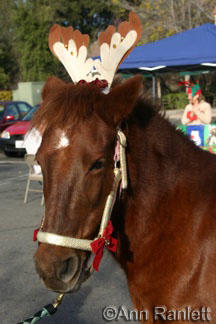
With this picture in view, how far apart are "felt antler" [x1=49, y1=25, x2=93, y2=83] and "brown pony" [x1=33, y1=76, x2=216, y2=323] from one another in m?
0.18

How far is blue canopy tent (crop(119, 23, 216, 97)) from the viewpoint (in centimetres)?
888

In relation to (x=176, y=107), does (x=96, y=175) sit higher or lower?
higher

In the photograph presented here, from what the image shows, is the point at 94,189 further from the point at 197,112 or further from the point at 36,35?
the point at 36,35

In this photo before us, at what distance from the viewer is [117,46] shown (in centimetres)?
221

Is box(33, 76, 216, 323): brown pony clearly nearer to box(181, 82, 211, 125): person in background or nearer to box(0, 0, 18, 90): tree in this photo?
box(181, 82, 211, 125): person in background

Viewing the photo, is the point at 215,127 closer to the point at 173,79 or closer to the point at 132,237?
the point at 132,237

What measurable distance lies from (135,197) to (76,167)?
1.43 feet

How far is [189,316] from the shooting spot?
74.6 inches

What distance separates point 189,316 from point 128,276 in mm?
382

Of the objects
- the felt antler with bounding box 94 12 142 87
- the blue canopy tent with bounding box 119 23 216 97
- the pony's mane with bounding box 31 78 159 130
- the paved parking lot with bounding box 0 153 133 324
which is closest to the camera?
the pony's mane with bounding box 31 78 159 130

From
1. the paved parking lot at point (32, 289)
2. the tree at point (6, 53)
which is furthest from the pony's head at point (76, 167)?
the tree at point (6, 53)

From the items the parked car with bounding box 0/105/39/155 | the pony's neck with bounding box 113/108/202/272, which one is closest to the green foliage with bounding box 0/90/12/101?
the parked car with bounding box 0/105/39/155

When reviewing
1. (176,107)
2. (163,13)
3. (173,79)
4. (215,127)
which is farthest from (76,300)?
(173,79)

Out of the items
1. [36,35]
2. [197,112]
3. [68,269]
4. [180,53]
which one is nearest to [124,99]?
[68,269]
